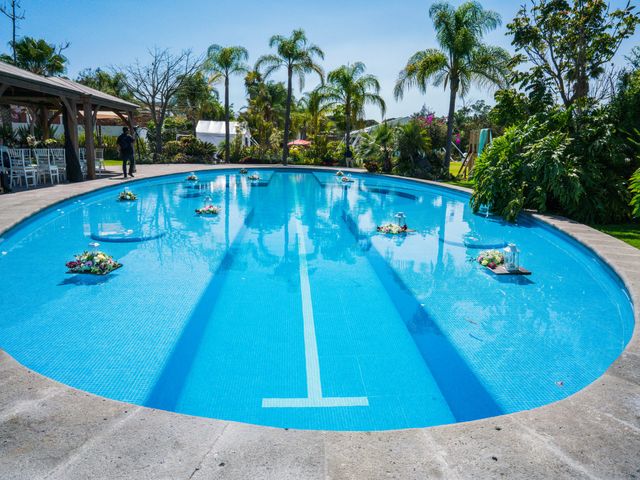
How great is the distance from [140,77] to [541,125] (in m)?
25.5

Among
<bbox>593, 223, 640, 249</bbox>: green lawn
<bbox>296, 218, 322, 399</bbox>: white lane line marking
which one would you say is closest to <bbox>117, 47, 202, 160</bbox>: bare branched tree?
<bbox>296, 218, 322, 399</bbox>: white lane line marking

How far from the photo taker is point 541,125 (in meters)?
12.8

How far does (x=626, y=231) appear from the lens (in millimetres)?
10430

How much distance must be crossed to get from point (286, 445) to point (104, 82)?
48.4 meters

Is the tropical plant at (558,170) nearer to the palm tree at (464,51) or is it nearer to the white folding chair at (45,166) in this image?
the palm tree at (464,51)

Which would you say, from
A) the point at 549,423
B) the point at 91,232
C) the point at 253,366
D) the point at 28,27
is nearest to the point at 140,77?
the point at 28,27

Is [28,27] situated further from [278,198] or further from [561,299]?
[561,299]

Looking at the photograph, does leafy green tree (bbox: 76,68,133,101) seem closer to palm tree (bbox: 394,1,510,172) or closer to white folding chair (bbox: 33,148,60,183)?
white folding chair (bbox: 33,148,60,183)

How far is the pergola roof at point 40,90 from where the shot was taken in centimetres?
1214

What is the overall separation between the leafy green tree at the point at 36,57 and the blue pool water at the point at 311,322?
26663mm

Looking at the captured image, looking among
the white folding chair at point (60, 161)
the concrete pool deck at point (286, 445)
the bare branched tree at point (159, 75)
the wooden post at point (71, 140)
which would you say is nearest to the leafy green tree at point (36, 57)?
the bare branched tree at point (159, 75)

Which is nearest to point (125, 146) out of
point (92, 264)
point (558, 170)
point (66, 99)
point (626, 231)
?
point (66, 99)

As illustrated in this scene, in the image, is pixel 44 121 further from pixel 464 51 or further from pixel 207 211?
pixel 464 51

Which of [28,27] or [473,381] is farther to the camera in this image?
[28,27]
